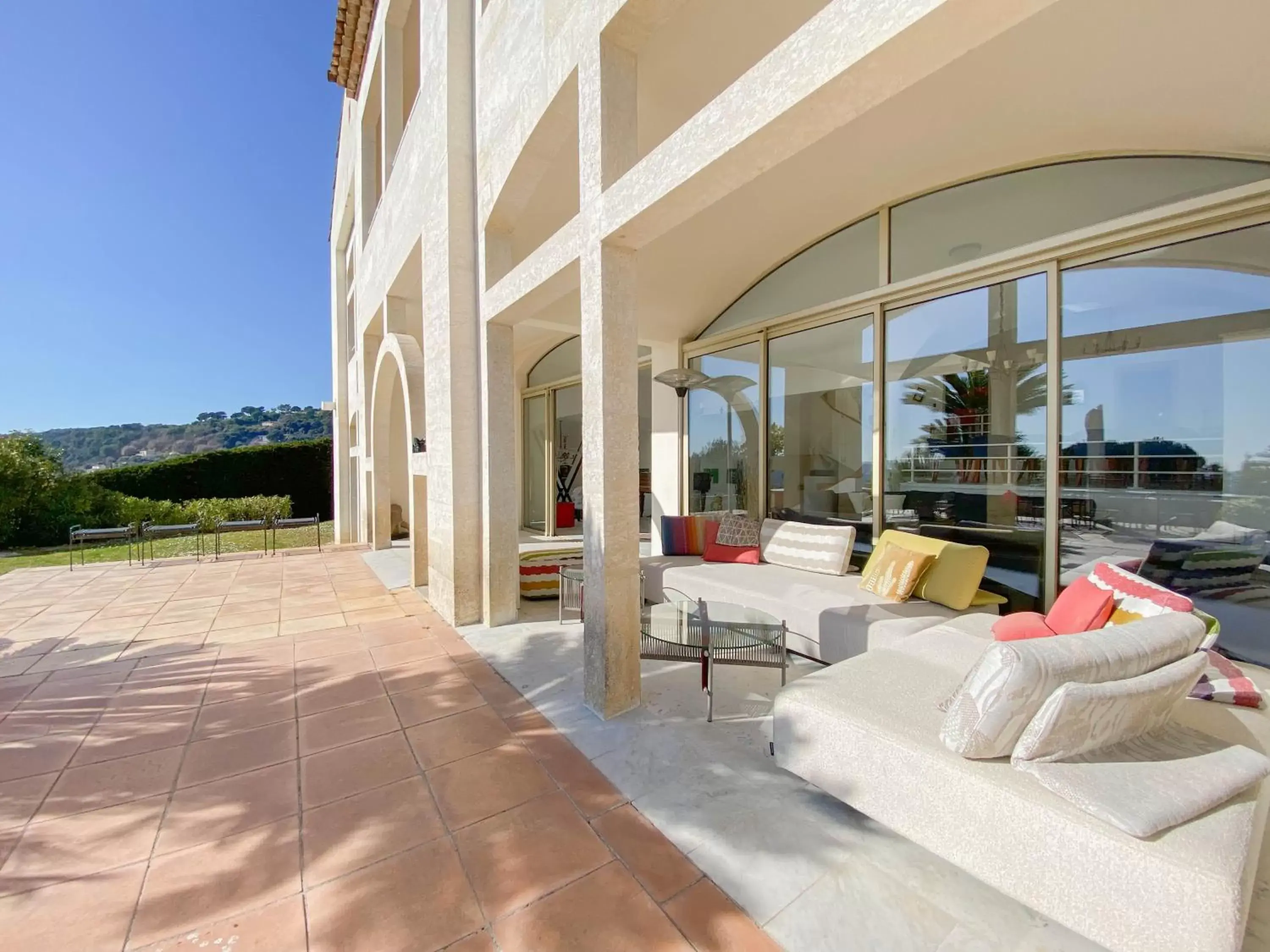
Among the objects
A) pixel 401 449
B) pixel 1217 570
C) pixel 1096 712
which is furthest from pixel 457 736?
pixel 401 449

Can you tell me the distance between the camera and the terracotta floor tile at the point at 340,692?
341cm

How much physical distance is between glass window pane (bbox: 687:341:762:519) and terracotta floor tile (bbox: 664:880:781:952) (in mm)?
4996

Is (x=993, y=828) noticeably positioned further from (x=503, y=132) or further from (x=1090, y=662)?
(x=503, y=132)

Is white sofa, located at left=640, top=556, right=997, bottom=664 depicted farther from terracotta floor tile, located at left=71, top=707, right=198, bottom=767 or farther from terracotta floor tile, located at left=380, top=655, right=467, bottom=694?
terracotta floor tile, located at left=71, top=707, right=198, bottom=767

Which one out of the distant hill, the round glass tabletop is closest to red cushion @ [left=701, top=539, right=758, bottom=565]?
the round glass tabletop

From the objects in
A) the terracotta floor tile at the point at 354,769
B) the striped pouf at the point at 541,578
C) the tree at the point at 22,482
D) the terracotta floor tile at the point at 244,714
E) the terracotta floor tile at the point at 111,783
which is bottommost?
the terracotta floor tile at the point at 111,783

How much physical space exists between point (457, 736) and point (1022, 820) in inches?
105

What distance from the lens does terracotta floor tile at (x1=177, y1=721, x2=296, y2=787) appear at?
2658 mm

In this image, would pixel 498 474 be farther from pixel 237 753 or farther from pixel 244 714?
pixel 237 753

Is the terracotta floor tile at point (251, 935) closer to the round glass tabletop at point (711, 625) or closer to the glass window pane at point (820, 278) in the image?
the round glass tabletop at point (711, 625)

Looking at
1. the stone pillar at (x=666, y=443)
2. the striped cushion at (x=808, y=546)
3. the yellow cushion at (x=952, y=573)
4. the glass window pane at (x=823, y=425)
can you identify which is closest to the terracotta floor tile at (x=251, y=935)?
the yellow cushion at (x=952, y=573)

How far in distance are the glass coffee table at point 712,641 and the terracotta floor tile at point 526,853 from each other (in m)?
1.15

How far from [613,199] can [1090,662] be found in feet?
9.73

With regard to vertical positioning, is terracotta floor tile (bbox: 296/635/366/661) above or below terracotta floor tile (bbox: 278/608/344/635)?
below
